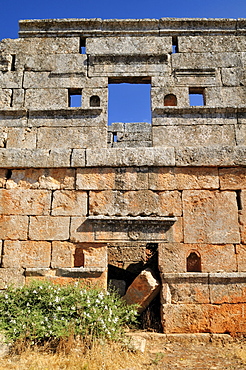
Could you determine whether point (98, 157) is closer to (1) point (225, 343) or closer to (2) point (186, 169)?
(2) point (186, 169)

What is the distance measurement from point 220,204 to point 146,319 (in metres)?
2.56

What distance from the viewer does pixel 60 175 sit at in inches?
281

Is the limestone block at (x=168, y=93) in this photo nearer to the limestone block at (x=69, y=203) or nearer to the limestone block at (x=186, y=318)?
the limestone block at (x=69, y=203)

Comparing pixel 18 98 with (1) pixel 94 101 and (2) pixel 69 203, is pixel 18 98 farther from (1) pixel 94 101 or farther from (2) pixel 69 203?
(2) pixel 69 203

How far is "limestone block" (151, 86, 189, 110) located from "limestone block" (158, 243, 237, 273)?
9.30 feet

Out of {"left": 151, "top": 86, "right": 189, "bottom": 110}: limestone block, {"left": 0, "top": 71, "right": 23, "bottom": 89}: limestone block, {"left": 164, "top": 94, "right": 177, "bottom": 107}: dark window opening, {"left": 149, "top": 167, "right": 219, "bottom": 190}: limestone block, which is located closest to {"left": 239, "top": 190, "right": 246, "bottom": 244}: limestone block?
{"left": 149, "top": 167, "right": 219, "bottom": 190}: limestone block

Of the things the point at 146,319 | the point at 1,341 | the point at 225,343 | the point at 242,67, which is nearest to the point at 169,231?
the point at 146,319

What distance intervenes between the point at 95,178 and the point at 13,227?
1.80 meters

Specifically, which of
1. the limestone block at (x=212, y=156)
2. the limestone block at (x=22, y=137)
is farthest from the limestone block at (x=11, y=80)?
the limestone block at (x=212, y=156)

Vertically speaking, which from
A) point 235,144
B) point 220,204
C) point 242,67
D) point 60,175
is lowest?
point 220,204

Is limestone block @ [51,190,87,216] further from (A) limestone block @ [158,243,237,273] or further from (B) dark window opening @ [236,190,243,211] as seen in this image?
(B) dark window opening @ [236,190,243,211]

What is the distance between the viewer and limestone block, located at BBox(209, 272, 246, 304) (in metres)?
6.54

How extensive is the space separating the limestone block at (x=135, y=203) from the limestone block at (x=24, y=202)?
35.1 inches

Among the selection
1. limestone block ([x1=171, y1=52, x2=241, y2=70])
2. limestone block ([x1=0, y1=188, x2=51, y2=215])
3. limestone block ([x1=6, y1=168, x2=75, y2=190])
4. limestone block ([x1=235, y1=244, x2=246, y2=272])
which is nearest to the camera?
limestone block ([x1=235, y1=244, x2=246, y2=272])
